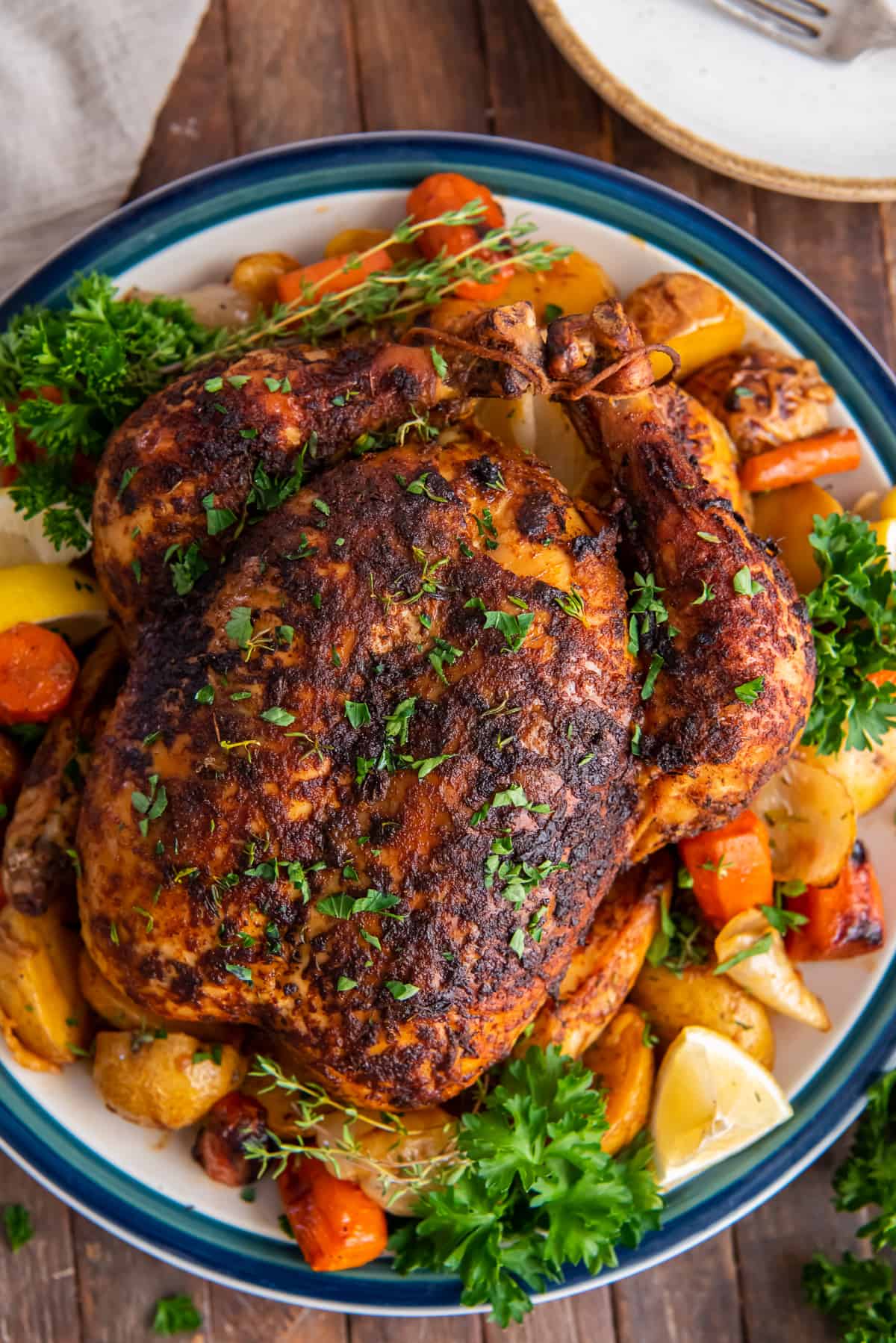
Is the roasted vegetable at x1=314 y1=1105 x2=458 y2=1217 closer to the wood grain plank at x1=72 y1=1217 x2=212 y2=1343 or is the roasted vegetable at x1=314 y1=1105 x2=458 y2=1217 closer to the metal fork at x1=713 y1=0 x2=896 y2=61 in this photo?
the wood grain plank at x1=72 y1=1217 x2=212 y2=1343

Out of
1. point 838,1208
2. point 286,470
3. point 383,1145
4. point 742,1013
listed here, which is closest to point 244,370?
point 286,470

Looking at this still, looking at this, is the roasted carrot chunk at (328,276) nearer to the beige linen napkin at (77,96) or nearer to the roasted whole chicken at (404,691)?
the roasted whole chicken at (404,691)

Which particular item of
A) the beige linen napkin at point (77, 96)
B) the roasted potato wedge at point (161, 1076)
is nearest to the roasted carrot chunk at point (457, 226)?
the beige linen napkin at point (77, 96)

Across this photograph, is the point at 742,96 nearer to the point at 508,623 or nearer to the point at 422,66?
the point at 422,66

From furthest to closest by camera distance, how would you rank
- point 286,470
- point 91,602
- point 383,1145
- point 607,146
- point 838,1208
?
point 607,146, point 838,1208, point 91,602, point 383,1145, point 286,470

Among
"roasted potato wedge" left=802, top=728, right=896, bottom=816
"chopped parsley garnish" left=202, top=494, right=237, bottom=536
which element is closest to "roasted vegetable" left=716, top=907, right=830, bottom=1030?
"roasted potato wedge" left=802, top=728, right=896, bottom=816

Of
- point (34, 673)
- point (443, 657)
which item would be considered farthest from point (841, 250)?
point (34, 673)

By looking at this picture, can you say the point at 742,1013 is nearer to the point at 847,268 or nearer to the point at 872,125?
the point at 847,268
